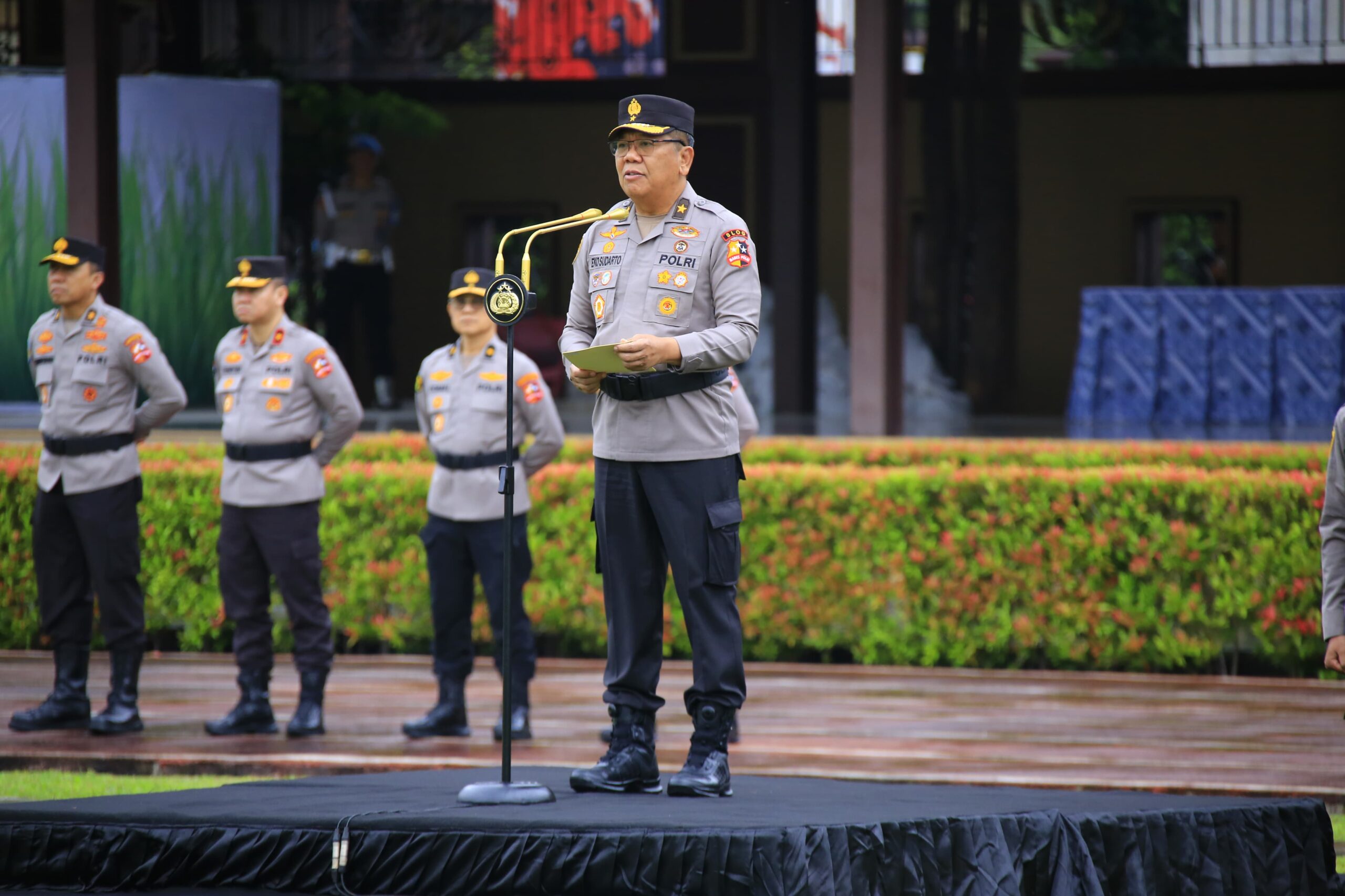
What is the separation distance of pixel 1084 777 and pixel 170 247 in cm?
979

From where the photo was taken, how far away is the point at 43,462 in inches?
275

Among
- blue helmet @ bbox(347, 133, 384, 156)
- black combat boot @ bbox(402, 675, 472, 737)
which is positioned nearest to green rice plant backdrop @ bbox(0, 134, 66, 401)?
blue helmet @ bbox(347, 133, 384, 156)

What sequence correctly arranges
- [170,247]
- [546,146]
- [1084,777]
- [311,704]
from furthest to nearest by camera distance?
[546,146]
[170,247]
[311,704]
[1084,777]

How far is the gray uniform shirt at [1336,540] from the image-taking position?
4.11 m

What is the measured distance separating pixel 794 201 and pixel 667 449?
38.2 feet

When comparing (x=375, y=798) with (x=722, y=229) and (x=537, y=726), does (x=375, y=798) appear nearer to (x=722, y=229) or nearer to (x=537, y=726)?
(x=722, y=229)

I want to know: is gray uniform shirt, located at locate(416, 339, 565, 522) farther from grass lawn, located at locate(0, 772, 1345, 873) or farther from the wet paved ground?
grass lawn, located at locate(0, 772, 1345, 873)

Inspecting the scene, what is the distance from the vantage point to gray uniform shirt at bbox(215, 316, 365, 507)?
22.4ft

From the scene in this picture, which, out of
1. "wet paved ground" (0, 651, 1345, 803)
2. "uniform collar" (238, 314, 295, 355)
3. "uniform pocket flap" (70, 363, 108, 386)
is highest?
"uniform collar" (238, 314, 295, 355)

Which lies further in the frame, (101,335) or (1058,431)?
(1058,431)

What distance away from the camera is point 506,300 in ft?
14.4

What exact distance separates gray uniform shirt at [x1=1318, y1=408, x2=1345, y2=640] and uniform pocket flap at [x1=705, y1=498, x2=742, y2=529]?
1414 mm

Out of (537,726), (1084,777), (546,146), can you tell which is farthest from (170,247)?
(1084,777)

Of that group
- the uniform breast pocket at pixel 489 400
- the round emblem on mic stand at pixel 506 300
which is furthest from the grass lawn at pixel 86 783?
the round emblem on mic stand at pixel 506 300
